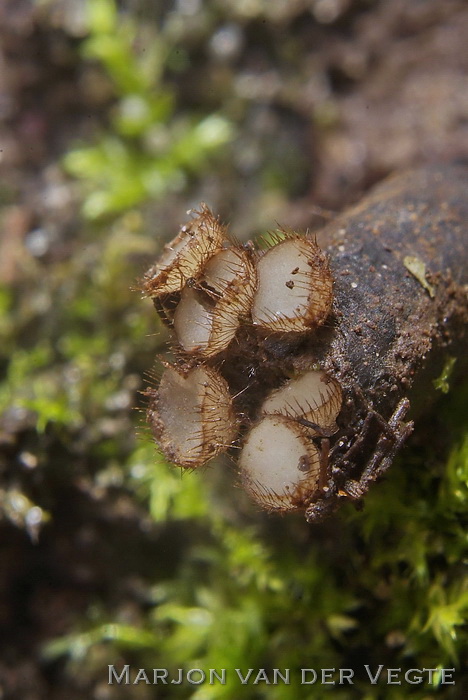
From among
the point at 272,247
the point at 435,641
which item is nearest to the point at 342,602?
the point at 435,641

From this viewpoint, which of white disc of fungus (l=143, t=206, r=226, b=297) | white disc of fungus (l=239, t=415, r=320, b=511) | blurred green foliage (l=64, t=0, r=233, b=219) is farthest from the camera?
blurred green foliage (l=64, t=0, r=233, b=219)

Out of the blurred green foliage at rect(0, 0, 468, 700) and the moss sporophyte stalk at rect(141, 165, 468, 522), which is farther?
the blurred green foliage at rect(0, 0, 468, 700)

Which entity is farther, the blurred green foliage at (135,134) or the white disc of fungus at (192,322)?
the blurred green foliage at (135,134)

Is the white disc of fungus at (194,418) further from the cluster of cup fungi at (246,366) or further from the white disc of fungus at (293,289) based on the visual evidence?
the white disc of fungus at (293,289)

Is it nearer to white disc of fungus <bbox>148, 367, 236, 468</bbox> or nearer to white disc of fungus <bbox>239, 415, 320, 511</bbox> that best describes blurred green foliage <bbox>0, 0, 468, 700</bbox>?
white disc of fungus <bbox>148, 367, 236, 468</bbox>

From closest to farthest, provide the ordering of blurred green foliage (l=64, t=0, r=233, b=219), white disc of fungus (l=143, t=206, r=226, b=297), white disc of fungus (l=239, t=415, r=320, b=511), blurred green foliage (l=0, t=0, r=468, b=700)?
white disc of fungus (l=239, t=415, r=320, b=511), white disc of fungus (l=143, t=206, r=226, b=297), blurred green foliage (l=0, t=0, r=468, b=700), blurred green foliage (l=64, t=0, r=233, b=219)

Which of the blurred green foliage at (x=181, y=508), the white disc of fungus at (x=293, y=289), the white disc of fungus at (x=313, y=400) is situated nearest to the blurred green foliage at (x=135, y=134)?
the blurred green foliage at (x=181, y=508)

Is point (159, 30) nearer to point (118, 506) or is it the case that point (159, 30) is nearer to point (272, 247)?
point (272, 247)

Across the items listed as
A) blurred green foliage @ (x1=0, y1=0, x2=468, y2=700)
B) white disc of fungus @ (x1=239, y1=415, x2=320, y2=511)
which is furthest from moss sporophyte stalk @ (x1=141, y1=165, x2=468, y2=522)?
blurred green foliage @ (x1=0, y1=0, x2=468, y2=700)
